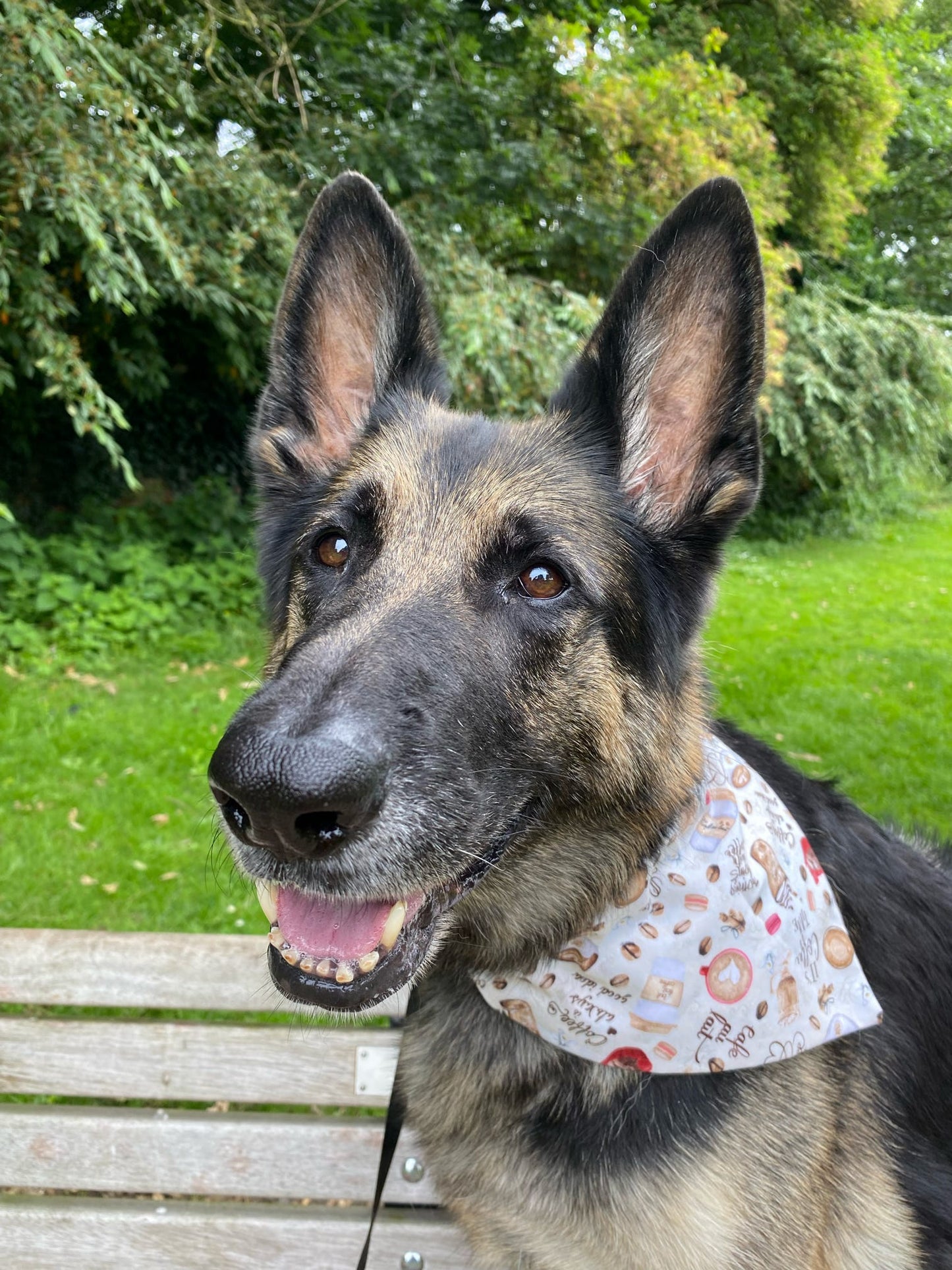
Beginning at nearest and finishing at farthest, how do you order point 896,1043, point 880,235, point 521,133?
point 896,1043 < point 521,133 < point 880,235

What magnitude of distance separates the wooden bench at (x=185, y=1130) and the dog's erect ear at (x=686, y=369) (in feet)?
5.48

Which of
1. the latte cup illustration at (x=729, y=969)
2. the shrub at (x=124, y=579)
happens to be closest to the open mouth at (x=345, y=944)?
the latte cup illustration at (x=729, y=969)

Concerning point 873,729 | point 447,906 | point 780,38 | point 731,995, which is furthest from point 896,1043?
point 780,38

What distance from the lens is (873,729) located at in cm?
767

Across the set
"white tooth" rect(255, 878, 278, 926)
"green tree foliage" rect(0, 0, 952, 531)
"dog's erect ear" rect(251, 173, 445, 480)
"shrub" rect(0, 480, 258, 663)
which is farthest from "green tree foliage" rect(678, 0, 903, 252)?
"white tooth" rect(255, 878, 278, 926)

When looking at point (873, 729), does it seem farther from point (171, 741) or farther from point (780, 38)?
point (780, 38)

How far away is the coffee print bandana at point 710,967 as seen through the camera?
82.7 inches

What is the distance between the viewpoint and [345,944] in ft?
6.08

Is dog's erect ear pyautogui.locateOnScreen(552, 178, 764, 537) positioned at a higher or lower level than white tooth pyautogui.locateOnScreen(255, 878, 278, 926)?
higher

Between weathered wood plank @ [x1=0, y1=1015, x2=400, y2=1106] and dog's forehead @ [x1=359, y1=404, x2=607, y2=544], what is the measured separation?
5.42ft

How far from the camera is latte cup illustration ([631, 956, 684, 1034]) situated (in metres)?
2.11

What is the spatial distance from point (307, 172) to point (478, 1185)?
27.8 feet

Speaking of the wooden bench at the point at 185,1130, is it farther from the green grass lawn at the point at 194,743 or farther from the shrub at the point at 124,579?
the shrub at the point at 124,579

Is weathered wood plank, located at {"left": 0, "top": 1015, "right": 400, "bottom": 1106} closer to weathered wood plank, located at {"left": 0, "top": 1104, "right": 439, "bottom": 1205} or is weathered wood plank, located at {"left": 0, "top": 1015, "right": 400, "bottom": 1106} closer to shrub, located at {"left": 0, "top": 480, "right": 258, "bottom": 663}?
weathered wood plank, located at {"left": 0, "top": 1104, "right": 439, "bottom": 1205}
